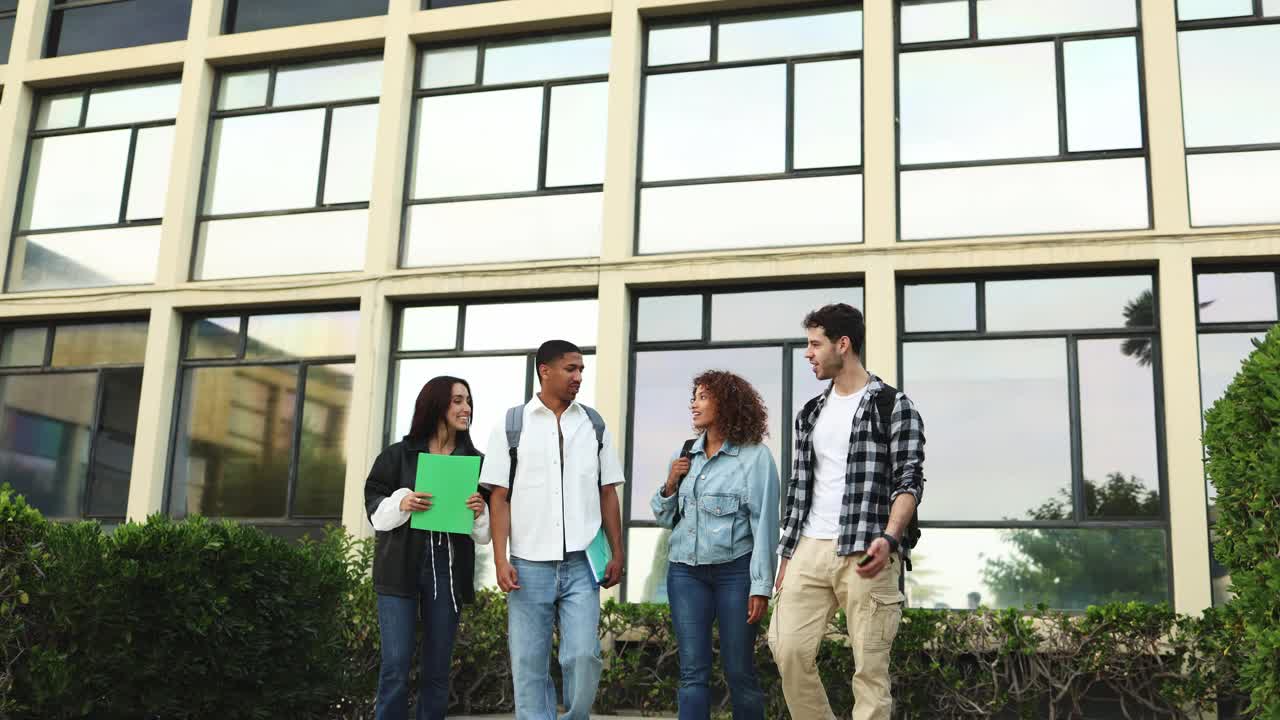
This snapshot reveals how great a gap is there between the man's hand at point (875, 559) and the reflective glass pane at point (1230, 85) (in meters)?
7.53

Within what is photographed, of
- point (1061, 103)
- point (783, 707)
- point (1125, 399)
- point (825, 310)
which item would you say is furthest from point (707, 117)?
point (825, 310)

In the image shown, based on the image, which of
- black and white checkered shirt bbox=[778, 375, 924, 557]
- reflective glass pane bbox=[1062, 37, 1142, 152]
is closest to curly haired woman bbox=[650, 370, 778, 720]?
black and white checkered shirt bbox=[778, 375, 924, 557]

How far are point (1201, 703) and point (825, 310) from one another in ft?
16.5

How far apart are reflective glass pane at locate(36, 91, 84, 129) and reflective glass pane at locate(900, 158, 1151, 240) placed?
9711mm

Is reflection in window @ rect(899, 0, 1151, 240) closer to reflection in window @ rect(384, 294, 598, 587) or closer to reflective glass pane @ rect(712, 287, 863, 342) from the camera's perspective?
reflective glass pane @ rect(712, 287, 863, 342)

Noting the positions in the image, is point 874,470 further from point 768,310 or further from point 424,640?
point 768,310

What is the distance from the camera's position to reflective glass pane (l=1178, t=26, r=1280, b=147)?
36.8 ft

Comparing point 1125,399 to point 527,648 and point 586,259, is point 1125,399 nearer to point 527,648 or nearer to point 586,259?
point 586,259

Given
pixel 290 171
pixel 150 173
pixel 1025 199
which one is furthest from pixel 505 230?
pixel 1025 199

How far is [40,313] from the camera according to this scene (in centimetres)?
1381

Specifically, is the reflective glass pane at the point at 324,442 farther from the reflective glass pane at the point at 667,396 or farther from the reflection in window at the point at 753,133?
the reflection in window at the point at 753,133

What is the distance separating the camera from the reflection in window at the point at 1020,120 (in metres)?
11.3

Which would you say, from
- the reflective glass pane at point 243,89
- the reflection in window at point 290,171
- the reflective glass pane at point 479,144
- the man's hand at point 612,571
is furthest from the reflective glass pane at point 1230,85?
the reflective glass pane at point 243,89

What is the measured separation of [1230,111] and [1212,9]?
1026mm
